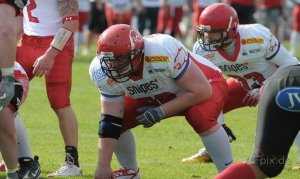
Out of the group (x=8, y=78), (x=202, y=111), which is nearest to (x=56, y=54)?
(x=8, y=78)

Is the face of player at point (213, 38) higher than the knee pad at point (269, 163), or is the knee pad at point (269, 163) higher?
→ the knee pad at point (269, 163)

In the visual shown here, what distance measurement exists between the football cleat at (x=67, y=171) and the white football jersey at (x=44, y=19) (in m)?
1.08

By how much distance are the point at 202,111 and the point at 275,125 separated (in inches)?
45.2

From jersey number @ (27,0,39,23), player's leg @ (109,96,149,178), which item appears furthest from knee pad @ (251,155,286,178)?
jersey number @ (27,0,39,23)

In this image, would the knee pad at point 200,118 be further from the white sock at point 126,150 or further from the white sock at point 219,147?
the white sock at point 126,150

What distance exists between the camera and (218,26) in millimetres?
6926

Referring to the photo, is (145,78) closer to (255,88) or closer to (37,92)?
(255,88)

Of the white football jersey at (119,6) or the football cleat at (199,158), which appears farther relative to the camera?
the white football jersey at (119,6)

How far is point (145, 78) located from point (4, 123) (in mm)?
989

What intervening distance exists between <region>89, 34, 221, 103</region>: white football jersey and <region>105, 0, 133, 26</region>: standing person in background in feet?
35.0

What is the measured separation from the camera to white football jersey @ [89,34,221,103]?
5.76 meters

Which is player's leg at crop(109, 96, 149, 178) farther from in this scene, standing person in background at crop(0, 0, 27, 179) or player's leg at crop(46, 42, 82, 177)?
standing person in background at crop(0, 0, 27, 179)

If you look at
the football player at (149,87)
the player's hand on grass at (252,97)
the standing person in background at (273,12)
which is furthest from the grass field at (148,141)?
the standing person in background at (273,12)

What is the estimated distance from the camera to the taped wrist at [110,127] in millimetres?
5867
